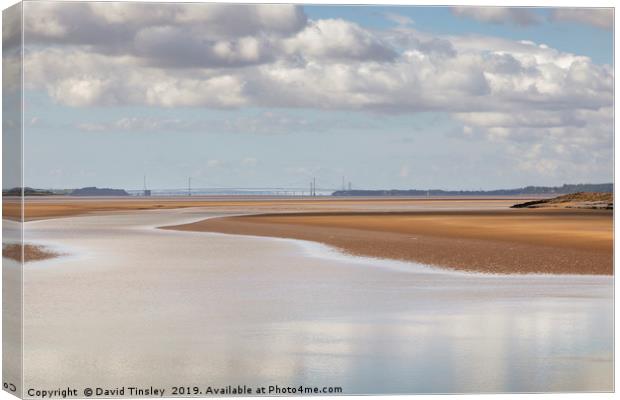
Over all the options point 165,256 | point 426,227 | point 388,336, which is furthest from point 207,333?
point 426,227

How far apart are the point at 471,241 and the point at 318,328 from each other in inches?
839

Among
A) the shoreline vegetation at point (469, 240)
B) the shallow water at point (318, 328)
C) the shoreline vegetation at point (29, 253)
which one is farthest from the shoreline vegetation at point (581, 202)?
the shallow water at point (318, 328)

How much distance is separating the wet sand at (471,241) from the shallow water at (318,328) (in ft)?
9.07

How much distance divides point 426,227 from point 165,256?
68.3 ft

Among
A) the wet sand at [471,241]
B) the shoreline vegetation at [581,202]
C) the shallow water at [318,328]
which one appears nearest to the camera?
the shallow water at [318,328]

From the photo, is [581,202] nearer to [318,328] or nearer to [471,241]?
[471,241]

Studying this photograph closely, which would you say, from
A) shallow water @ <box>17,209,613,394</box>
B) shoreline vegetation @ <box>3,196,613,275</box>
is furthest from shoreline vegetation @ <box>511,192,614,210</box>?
shallow water @ <box>17,209,613,394</box>

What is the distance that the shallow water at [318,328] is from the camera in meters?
15.9

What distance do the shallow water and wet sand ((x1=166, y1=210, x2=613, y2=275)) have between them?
2765 millimetres

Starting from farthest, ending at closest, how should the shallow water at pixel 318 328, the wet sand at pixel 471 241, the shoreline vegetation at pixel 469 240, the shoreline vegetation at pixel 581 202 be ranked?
the shoreline vegetation at pixel 581 202, the wet sand at pixel 471 241, the shoreline vegetation at pixel 469 240, the shallow water at pixel 318 328

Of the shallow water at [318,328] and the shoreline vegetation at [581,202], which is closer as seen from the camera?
the shallow water at [318,328]

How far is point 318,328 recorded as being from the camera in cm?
1875

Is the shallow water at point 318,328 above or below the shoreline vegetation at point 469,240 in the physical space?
below

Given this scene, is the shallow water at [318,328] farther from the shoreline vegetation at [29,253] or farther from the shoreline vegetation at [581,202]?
the shoreline vegetation at [581,202]
